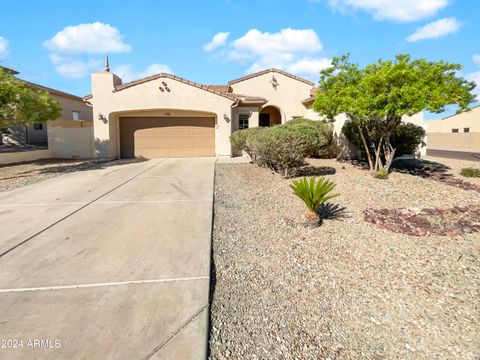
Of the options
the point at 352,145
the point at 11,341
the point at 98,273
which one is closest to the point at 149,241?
the point at 98,273

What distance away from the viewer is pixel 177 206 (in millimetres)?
6766

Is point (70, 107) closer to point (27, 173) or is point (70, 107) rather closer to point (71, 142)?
point (71, 142)

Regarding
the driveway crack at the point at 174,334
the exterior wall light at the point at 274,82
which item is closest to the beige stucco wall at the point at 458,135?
the exterior wall light at the point at 274,82

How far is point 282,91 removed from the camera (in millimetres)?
21484

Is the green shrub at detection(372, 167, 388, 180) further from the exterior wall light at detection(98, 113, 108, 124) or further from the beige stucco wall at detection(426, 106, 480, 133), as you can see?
the beige stucco wall at detection(426, 106, 480, 133)

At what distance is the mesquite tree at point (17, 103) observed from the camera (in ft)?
32.8

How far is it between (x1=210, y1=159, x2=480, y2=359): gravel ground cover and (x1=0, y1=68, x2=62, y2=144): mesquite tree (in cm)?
921

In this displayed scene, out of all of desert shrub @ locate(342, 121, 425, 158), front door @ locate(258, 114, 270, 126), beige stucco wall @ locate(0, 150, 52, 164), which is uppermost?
front door @ locate(258, 114, 270, 126)

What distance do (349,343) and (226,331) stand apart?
1160 millimetres

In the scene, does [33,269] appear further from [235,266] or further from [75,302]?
[235,266]

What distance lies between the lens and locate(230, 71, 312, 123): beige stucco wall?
70.2 feet

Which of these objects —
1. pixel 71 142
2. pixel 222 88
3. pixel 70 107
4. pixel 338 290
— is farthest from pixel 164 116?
pixel 338 290

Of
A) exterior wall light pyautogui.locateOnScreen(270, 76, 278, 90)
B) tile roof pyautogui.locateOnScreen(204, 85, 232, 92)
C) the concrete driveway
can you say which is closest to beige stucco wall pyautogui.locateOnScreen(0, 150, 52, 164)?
the concrete driveway

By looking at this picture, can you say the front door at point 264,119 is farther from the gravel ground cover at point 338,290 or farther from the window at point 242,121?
the gravel ground cover at point 338,290
